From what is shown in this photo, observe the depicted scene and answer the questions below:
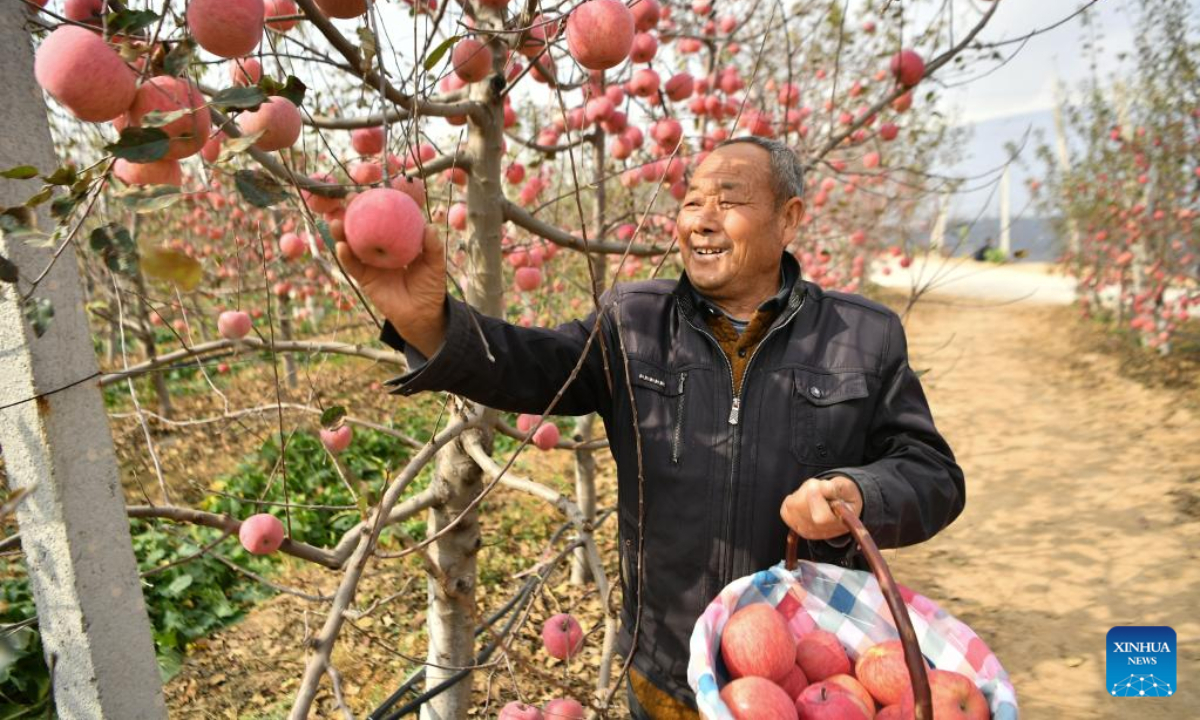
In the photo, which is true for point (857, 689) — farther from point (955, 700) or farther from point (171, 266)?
point (171, 266)

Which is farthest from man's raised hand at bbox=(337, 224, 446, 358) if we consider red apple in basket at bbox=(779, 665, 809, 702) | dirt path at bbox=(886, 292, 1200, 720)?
dirt path at bbox=(886, 292, 1200, 720)

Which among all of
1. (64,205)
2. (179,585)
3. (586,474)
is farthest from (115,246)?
(179,585)

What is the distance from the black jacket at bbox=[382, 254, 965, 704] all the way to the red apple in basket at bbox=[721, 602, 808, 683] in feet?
1.03

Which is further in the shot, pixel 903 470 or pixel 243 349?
pixel 243 349

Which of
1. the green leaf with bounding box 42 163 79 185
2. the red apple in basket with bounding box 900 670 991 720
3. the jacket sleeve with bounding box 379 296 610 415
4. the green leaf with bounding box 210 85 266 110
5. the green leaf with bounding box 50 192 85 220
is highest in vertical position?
the green leaf with bounding box 210 85 266 110

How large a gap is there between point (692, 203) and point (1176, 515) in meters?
5.15

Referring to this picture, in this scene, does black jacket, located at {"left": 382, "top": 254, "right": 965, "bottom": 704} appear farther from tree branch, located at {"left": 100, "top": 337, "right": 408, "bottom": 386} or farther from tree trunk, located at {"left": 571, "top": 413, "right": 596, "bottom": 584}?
tree trunk, located at {"left": 571, "top": 413, "right": 596, "bottom": 584}

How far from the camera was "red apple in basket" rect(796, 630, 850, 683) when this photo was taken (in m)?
1.30

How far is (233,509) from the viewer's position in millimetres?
4711

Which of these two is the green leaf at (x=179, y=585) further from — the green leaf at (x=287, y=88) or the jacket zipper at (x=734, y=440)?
the green leaf at (x=287, y=88)

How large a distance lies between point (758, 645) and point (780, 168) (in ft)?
3.53

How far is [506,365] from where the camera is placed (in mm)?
1478

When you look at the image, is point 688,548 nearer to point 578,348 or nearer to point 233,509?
point 578,348

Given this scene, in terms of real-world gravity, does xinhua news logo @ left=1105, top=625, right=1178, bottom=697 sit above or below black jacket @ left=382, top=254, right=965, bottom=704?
below
